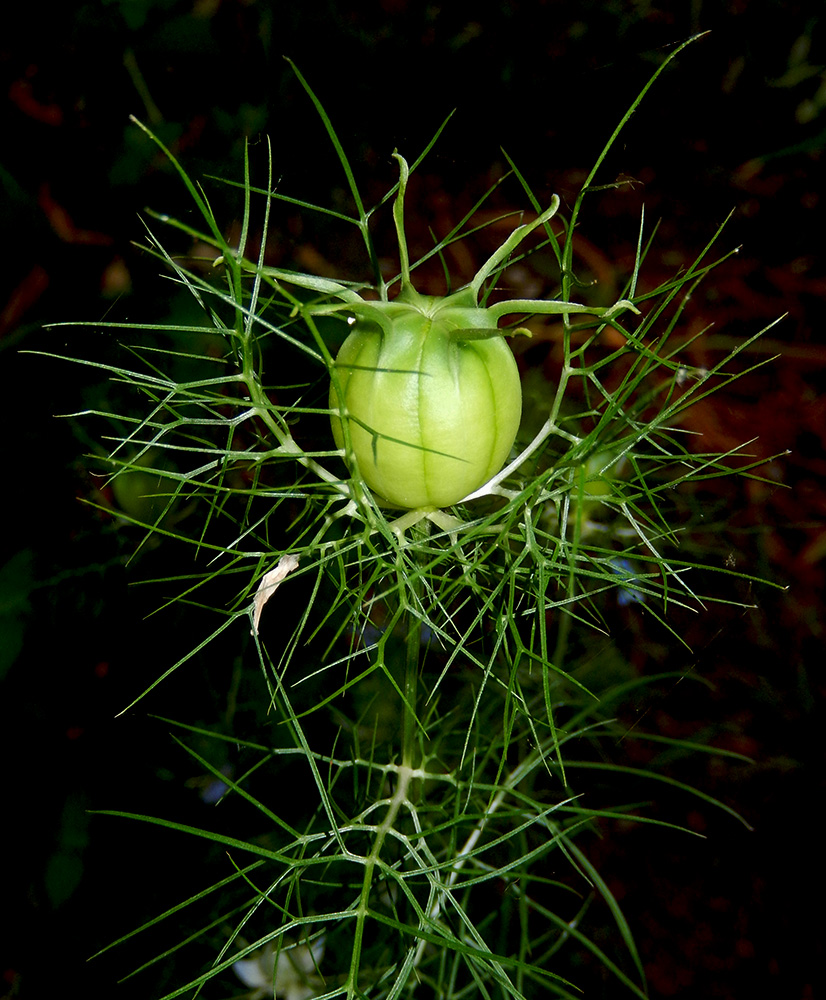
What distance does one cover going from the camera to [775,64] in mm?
861

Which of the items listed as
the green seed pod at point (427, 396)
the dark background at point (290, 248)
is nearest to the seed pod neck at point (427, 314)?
the green seed pod at point (427, 396)

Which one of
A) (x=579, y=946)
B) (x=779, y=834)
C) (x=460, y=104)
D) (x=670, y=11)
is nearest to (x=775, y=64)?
(x=670, y=11)

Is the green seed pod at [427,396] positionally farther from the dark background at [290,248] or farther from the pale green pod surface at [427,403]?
the dark background at [290,248]

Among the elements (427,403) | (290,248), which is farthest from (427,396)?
(290,248)

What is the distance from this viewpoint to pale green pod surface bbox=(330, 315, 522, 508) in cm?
34

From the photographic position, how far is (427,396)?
33 centimetres

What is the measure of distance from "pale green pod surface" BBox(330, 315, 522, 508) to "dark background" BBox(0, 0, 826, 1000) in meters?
0.24

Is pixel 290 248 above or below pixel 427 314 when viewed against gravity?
below

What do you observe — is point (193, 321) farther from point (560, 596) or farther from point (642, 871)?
point (642, 871)

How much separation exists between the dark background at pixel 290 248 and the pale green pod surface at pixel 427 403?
24 centimetres

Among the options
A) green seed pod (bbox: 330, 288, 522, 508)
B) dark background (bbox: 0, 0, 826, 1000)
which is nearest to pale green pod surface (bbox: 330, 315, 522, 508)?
green seed pod (bbox: 330, 288, 522, 508)

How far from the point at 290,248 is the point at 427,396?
527 millimetres

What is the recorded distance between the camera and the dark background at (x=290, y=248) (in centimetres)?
63

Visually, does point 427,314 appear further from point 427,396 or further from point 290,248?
point 290,248
